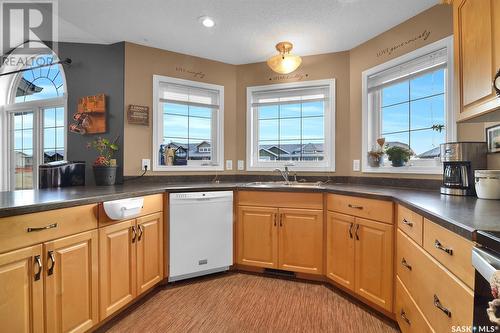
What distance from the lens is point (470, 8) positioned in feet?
4.61

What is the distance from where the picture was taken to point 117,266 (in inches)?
70.0

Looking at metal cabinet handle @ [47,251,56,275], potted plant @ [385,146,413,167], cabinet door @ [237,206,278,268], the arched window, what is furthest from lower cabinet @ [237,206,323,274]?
the arched window

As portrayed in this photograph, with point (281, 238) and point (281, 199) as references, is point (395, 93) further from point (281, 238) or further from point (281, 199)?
point (281, 238)

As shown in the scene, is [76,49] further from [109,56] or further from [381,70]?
[381,70]

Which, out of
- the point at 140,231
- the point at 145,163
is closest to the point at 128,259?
the point at 140,231

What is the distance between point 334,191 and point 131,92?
2.31m

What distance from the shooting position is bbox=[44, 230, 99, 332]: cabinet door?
4.37 ft

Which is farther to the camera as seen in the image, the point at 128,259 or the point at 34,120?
the point at 34,120

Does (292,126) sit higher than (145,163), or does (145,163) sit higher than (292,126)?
(292,126)

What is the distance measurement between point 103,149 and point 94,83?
0.74 metres

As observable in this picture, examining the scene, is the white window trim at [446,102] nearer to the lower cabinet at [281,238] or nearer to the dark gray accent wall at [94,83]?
the lower cabinet at [281,238]

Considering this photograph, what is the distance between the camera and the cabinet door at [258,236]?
2.47 metres

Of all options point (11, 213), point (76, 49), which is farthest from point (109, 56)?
point (11, 213)

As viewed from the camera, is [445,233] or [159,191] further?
[159,191]
